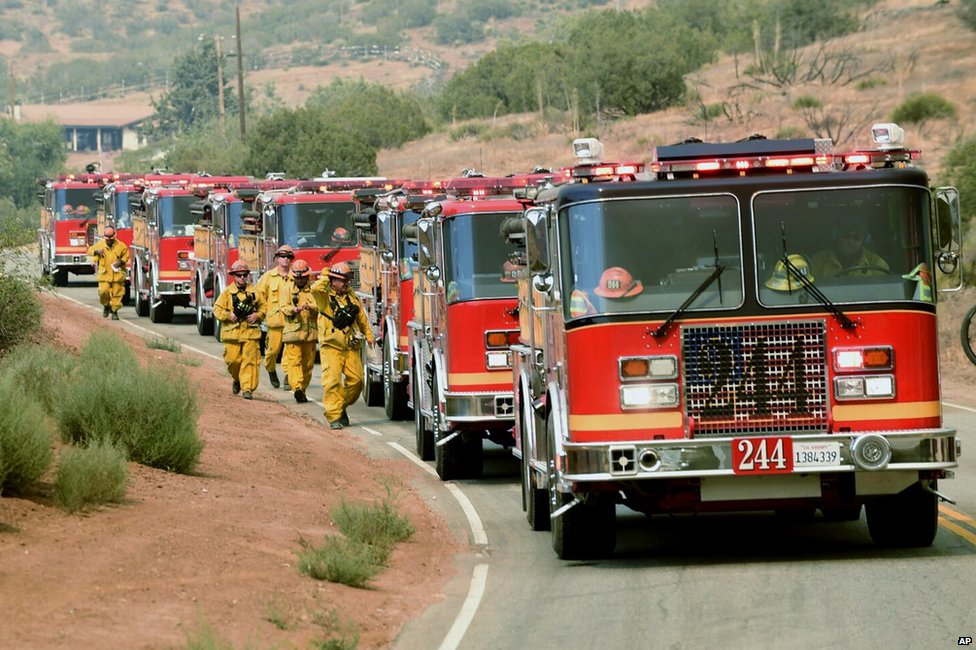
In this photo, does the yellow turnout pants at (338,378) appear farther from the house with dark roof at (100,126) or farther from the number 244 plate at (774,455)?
the house with dark roof at (100,126)

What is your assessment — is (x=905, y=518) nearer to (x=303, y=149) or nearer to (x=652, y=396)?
(x=652, y=396)

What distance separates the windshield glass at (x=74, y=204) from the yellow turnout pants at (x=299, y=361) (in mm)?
25839

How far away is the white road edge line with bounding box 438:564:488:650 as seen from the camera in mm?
10352

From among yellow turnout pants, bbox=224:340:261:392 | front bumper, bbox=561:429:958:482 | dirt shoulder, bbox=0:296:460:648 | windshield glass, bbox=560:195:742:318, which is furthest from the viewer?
yellow turnout pants, bbox=224:340:261:392

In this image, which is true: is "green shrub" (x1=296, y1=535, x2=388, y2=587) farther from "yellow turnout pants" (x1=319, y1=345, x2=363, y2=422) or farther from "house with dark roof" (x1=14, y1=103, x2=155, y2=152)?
"house with dark roof" (x1=14, y1=103, x2=155, y2=152)

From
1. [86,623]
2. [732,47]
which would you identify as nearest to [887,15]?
[732,47]

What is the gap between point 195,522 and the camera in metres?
13.2

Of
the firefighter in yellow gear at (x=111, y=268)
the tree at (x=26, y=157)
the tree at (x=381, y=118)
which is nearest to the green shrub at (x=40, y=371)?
the firefighter in yellow gear at (x=111, y=268)

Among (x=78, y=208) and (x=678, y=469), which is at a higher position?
(x=78, y=208)

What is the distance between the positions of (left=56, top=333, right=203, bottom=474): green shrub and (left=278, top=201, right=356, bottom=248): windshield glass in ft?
44.5

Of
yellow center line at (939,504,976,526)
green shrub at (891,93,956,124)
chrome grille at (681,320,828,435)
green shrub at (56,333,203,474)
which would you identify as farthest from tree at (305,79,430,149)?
chrome grille at (681,320,828,435)

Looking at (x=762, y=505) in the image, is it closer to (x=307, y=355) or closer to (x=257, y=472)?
(x=257, y=472)

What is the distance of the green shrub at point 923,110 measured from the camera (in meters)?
58.5

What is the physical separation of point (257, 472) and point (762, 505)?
6050 mm
